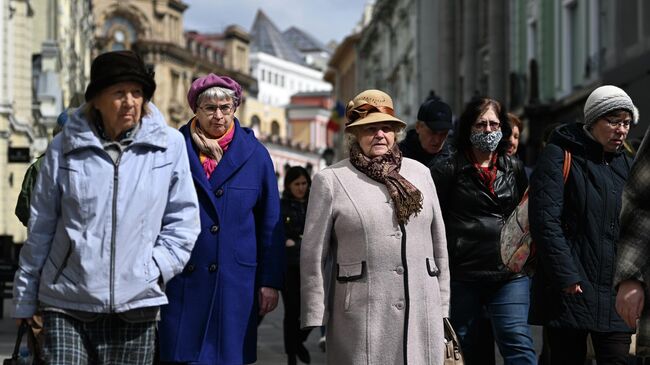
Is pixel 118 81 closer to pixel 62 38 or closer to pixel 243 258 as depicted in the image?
pixel 243 258

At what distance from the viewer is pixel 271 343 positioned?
580 inches

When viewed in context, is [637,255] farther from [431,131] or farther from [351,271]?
[431,131]

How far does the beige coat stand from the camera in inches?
265

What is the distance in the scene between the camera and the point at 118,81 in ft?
19.0

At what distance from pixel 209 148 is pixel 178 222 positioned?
48.9 inches

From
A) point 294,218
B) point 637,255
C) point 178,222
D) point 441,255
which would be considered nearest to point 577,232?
point 441,255

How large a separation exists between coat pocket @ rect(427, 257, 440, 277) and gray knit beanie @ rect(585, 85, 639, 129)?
4.18 ft

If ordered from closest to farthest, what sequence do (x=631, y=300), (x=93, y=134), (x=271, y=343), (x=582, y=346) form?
(x=631, y=300) → (x=93, y=134) → (x=582, y=346) → (x=271, y=343)

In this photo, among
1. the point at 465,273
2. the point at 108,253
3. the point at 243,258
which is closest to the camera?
the point at 108,253

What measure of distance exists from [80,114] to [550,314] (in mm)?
2741

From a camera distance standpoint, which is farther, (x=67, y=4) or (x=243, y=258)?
(x=67, y=4)

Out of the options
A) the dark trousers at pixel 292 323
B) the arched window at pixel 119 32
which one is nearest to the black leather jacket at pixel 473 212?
the dark trousers at pixel 292 323

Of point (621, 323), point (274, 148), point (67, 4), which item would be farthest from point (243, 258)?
point (274, 148)

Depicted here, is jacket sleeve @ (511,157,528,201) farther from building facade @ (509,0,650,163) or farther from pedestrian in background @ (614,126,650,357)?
building facade @ (509,0,650,163)
